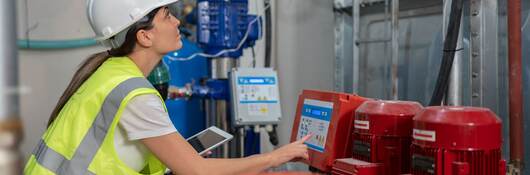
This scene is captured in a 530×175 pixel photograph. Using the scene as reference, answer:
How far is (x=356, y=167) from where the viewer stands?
4.51 ft

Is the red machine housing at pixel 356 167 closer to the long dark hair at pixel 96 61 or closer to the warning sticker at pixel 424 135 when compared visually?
the warning sticker at pixel 424 135

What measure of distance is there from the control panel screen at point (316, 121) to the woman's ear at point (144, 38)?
55 centimetres

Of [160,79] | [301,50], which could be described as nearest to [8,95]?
[160,79]

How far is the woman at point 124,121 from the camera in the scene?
1.25 meters

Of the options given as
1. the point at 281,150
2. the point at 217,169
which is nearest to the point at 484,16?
the point at 281,150

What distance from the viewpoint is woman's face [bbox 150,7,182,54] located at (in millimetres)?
1395

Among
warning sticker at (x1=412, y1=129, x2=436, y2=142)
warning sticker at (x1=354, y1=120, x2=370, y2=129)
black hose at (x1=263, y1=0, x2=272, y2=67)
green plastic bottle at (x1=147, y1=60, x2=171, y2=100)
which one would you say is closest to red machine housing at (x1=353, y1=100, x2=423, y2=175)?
warning sticker at (x1=354, y1=120, x2=370, y2=129)

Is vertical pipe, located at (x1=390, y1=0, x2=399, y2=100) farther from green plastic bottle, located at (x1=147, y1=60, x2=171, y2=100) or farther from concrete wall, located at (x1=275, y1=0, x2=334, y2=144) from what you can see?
green plastic bottle, located at (x1=147, y1=60, x2=171, y2=100)

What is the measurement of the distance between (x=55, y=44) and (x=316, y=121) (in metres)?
1.32

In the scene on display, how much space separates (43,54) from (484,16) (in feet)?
5.97

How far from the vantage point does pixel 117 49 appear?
4.66 ft

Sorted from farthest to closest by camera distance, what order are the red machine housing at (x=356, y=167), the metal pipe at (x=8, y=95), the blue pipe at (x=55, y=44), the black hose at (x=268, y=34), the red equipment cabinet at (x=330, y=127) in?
the black hose at (x=268, y=34) < the blue pipe at (x=55, y=44) < the red equipment cabinet at (x=330, y=127) < the red machine housing at (x=356, y=167) < the metal pipe at (x=8, y=95)

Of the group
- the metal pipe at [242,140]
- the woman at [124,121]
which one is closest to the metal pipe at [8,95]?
the woman at [124,121]

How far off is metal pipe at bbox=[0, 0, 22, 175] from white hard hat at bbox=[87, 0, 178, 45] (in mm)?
1018
